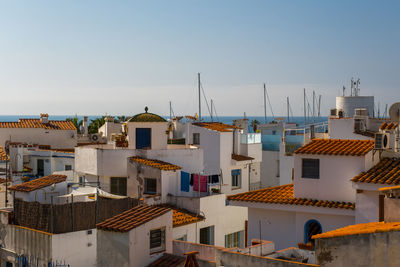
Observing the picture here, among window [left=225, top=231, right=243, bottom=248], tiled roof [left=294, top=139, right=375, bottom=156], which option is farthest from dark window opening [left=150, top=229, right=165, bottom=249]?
window [left=225, top=231, right=243, bottom=248]

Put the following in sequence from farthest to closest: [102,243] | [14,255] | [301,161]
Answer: [14,255]
[301,161]
[102,243]

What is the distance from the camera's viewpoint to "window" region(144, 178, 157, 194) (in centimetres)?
2870

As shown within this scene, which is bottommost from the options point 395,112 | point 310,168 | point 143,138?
point 310,168

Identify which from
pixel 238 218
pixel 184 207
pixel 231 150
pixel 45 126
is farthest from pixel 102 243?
pixel 45 126

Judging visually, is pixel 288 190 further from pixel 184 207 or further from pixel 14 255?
pixel 14 255

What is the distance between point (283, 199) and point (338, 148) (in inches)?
112

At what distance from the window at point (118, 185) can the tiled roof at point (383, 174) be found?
1550cm

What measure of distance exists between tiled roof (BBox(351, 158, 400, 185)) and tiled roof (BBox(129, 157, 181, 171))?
11.5 meters

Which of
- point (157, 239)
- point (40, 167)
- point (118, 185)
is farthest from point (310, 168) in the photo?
point (40, 167)

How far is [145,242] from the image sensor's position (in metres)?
17.5

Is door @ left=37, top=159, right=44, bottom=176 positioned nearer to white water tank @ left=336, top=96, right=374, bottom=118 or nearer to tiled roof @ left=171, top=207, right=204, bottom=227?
tiled roof @ left=171, top=207, right=204, bottom=227

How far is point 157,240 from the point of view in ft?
60.5

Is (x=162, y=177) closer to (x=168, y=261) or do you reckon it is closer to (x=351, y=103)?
(x=168, y=261)

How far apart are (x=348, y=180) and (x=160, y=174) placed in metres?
10.6
